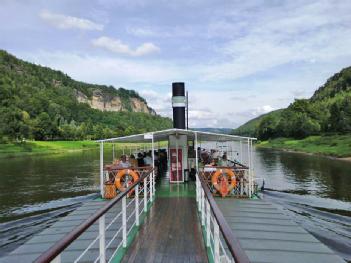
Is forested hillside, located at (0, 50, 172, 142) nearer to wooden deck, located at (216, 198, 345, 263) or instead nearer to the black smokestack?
the black smokestack

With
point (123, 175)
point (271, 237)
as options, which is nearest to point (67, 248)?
point (271, 237)

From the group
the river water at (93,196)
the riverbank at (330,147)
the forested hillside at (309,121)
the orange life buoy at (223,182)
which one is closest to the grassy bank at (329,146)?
the riverbank at (330,147)

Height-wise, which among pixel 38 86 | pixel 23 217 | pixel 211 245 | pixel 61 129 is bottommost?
pixel 23 217

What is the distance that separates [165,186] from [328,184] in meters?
14.8

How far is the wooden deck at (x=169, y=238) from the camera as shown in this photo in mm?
5660

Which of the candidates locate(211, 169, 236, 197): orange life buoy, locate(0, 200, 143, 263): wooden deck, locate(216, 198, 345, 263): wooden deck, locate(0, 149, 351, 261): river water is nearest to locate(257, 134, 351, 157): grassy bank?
locate(0, 149, 351, 261): river water

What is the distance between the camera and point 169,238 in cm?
671

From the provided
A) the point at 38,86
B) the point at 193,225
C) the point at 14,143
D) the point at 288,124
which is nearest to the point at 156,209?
the point at 193,225

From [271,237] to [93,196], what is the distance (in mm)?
13334

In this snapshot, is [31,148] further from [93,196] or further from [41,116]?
[93,196]

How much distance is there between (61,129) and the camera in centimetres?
8794

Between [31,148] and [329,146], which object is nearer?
[329,146]

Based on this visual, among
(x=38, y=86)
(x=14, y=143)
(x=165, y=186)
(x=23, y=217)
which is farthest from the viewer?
(x=38, y=86)

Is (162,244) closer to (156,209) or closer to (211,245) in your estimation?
(211,245)
